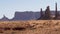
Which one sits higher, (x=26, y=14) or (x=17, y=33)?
(x=17, y=33)

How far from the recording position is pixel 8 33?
21.9 meters

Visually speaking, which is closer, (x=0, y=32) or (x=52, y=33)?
(x=52, y=33)

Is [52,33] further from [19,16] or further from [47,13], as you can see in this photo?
[19,16]

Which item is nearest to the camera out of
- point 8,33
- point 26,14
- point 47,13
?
point 8,33

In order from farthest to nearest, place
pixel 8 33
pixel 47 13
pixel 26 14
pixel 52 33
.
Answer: pixel 26 14, pixel 47 13, pixel 8 33, pixel 52 33

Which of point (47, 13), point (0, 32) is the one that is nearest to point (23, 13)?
point (47, 13)

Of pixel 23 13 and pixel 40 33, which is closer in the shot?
pixel 40 33

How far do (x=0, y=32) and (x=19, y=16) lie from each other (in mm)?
104447

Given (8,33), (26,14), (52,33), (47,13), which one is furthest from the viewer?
(26,14)

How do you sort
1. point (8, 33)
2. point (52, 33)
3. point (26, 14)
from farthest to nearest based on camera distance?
point (26, 14) → point (8, 33) → point (52, 33)

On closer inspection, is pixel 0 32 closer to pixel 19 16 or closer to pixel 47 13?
pixel 47 13

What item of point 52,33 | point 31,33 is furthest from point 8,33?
point 52,33

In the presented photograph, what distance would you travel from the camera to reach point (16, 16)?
127m

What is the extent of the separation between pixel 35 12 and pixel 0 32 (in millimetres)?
109764
